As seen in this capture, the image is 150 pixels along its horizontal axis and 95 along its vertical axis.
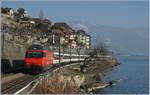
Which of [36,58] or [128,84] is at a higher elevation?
[36,58]

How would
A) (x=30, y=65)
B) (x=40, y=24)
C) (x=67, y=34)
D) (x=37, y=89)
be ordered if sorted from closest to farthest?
(x=37, y=89)
(x=30, y=65)
(x=40, y=24)
(x=67, y=34)

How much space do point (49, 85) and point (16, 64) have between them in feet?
63.2

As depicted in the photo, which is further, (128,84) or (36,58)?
(128,84)

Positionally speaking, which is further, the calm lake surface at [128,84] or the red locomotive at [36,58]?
the calm lake surface at [128,84]

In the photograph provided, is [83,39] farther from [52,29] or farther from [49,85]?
[49,85]

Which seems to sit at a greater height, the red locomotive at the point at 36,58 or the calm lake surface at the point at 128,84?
the red locomotive at the point at 36,58

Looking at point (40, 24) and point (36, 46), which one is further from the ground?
point (40, 24)

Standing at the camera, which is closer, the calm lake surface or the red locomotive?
the red locomotive

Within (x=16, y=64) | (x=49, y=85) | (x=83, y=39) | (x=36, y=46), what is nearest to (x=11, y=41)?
(x=16, y=64)

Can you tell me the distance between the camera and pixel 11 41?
49406mm

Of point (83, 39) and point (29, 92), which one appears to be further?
point (83, 39)

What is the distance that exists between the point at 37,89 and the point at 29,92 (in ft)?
5.18

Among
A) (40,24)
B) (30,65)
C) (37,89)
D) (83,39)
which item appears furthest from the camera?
(83,39)

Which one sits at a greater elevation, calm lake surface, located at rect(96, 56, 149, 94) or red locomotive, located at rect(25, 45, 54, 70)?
red locomotive, located at rect(25, 45, 54, 70)
